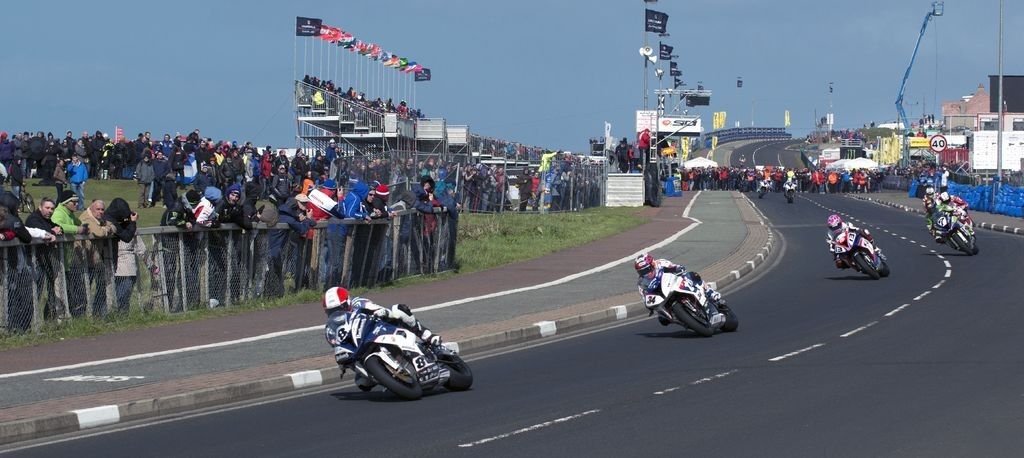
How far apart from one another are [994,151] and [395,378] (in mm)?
67302

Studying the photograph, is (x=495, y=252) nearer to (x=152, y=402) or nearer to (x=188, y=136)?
(x=188, y=136)

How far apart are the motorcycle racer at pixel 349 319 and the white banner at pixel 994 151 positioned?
62.7 meters

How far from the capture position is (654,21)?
63.7 m

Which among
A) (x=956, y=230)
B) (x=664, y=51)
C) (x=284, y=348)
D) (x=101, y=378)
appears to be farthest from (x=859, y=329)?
(x=664, y=51)

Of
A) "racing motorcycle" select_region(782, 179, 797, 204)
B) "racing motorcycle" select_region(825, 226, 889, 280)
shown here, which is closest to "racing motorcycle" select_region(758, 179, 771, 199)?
"racing motorcycle" select_region(782, 179, 797, 204)

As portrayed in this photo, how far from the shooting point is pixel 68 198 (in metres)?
18.9

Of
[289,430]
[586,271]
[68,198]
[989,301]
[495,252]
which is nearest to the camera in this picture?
[289,430]

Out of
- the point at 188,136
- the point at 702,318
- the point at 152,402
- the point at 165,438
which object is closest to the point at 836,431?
the point at 165,438

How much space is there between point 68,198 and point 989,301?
13.9m

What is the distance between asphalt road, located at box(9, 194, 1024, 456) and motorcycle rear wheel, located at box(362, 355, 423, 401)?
14 centimetres

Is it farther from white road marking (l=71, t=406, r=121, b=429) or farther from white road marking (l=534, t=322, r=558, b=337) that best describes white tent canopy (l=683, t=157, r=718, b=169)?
white road marking (l=71, t=406, r=121, b=429)

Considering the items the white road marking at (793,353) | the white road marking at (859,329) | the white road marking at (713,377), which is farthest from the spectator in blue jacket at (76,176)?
the white road marking at (713,377)

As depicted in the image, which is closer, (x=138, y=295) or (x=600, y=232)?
(x=138, y=295)

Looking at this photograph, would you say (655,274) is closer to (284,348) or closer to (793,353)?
(793,353)
